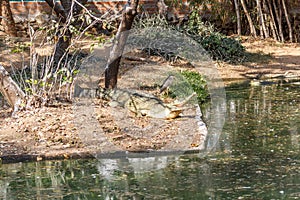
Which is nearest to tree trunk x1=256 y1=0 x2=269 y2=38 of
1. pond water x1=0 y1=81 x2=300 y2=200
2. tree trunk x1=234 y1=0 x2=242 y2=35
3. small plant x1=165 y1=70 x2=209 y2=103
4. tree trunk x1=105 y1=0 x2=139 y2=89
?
tree trunk x1=234 y1=0 x2=242 y2=35

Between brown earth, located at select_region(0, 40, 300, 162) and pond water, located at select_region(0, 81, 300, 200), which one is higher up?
brown earth, located at select_region(0, 40, 300, 162)

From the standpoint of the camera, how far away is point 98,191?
5930mm

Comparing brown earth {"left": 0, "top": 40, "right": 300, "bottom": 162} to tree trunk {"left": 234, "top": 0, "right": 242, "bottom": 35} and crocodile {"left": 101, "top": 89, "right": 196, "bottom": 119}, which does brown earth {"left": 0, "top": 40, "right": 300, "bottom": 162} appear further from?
tree trunk {"left": 234, "top": 0, "right": 242, "bottom": 35}

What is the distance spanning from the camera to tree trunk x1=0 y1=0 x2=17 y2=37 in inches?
565

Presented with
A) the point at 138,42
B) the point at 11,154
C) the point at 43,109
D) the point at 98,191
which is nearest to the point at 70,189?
the point at 98,191

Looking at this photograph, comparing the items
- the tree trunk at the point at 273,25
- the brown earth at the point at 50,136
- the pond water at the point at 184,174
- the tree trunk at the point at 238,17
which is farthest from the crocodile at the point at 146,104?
the tree trunk at the point at 273,25

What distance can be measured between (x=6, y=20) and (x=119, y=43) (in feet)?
16.7

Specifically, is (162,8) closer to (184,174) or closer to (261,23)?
(261,23)

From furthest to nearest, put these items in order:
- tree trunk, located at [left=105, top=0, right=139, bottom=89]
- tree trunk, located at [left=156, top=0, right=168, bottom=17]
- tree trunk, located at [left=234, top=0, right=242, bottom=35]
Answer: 1. tree trunk, located at [left=234, top=0, right=242, bottom=35]
2. tree trunk, located at [left=156, top=0, right=168, bottom=17]
3. tree trunk, located at [left=105, top=0, right=139, bottom=89]

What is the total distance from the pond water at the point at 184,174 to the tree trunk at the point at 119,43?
2.68 m

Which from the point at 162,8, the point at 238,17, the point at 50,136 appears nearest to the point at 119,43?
the point at 50,136

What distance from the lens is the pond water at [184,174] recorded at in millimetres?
5797

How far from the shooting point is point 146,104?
364 inches

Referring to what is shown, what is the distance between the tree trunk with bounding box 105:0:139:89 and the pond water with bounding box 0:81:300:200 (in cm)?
268
